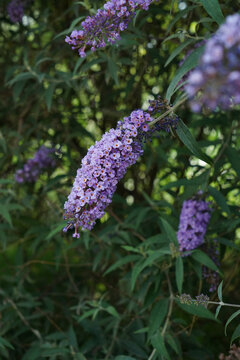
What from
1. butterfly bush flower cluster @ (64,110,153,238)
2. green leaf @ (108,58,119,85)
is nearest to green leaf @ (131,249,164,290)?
butterfly bush flower cluster @ (64,110,153,238)

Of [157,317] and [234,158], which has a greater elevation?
[234,158]

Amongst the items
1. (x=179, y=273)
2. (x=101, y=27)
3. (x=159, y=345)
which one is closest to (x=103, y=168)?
(x=101, y=27)

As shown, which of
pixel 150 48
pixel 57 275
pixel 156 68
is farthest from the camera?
pixel 57 275

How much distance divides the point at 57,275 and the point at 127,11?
241cm

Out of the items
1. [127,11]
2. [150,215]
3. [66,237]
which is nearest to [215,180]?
[150,215]

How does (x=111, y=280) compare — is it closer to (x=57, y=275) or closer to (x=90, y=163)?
(x=57, y=275)

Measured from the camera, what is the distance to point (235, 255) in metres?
2.59

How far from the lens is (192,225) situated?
1935mm

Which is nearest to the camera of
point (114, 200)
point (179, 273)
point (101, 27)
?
point (101, 27)

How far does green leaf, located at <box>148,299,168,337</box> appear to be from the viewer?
6.53 feet

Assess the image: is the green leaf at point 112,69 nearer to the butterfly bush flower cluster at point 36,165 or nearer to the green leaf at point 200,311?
the butterfly bush flower cluster at point 36,165

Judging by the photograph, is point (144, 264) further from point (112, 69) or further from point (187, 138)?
point (112, 69)

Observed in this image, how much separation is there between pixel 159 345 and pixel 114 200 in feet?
2.90

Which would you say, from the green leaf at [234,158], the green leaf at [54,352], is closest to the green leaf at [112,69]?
the green leaf at [234,158]
